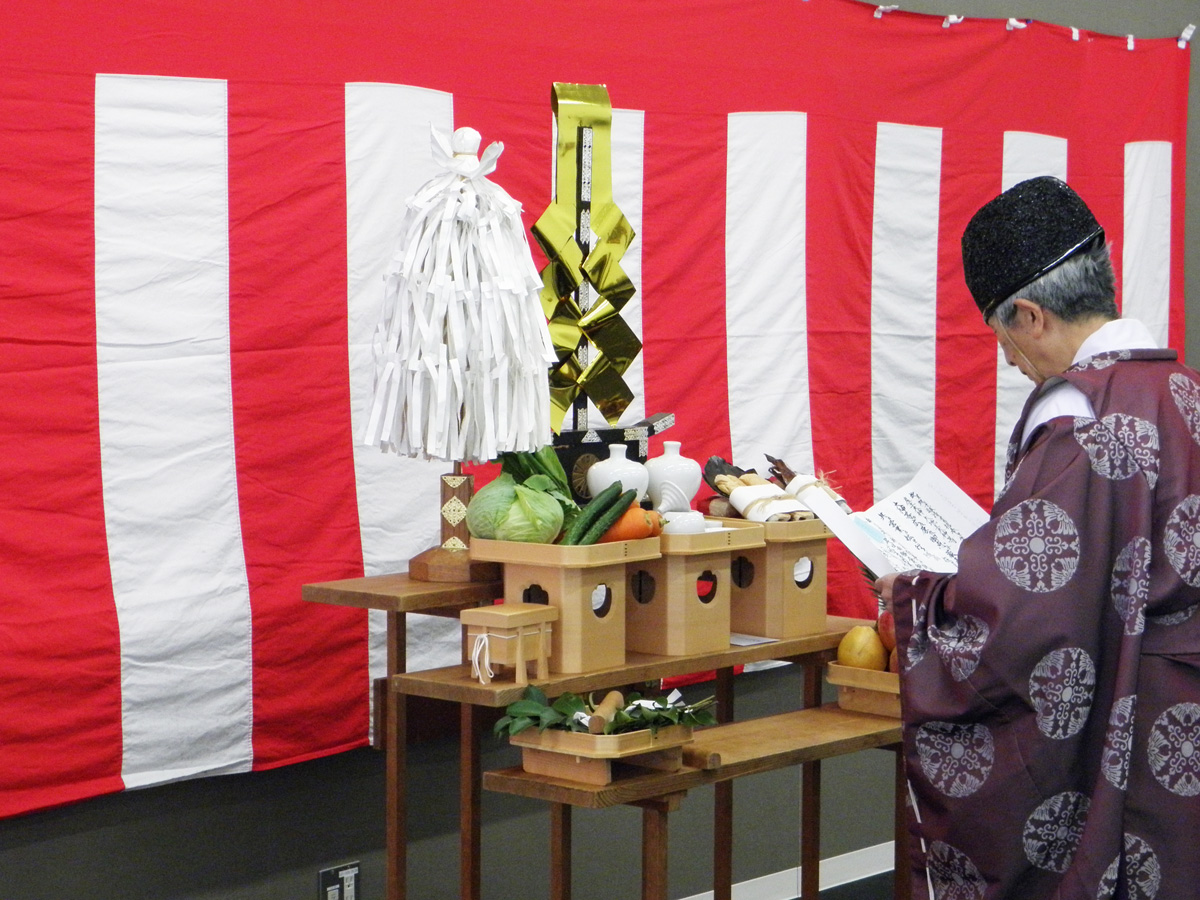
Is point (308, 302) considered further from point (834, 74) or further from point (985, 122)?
point (985, 122)

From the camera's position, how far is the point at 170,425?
8.27ft

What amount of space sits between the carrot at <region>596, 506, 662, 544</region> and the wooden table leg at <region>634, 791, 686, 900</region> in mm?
393

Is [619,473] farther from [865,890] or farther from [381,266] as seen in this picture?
[865,890]

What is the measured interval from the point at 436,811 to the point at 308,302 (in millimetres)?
1119

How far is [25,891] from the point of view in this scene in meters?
2.45

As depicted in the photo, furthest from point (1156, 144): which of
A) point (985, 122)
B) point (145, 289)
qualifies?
point (145, 289)

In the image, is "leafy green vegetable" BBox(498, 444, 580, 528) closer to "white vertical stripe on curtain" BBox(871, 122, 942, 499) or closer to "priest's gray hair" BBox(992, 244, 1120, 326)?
"priest's gray hair" BBox(992, 244, 1120, 326)

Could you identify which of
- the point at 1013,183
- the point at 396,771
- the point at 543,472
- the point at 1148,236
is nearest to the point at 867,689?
the point at 543,472

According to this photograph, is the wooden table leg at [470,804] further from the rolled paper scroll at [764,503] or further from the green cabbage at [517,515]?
the rolled paper scroll at [764,503]

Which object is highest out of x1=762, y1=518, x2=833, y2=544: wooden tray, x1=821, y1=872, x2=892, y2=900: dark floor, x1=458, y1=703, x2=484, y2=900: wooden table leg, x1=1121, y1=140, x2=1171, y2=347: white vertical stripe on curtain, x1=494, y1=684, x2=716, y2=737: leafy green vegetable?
x1=1121, y1=140, x2=1171, y2=347: white vertical stripe on curtain

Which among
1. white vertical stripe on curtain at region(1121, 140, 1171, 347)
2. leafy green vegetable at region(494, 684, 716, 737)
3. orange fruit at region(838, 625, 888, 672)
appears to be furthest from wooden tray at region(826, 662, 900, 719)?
white vertical stripe on curtain at region(1121, 140, 1171, 347)

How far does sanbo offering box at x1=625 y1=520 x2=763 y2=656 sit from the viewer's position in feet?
7.31

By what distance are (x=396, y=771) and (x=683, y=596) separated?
0.56 meters

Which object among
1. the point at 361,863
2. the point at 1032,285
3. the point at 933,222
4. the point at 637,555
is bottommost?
the point at 361,863
